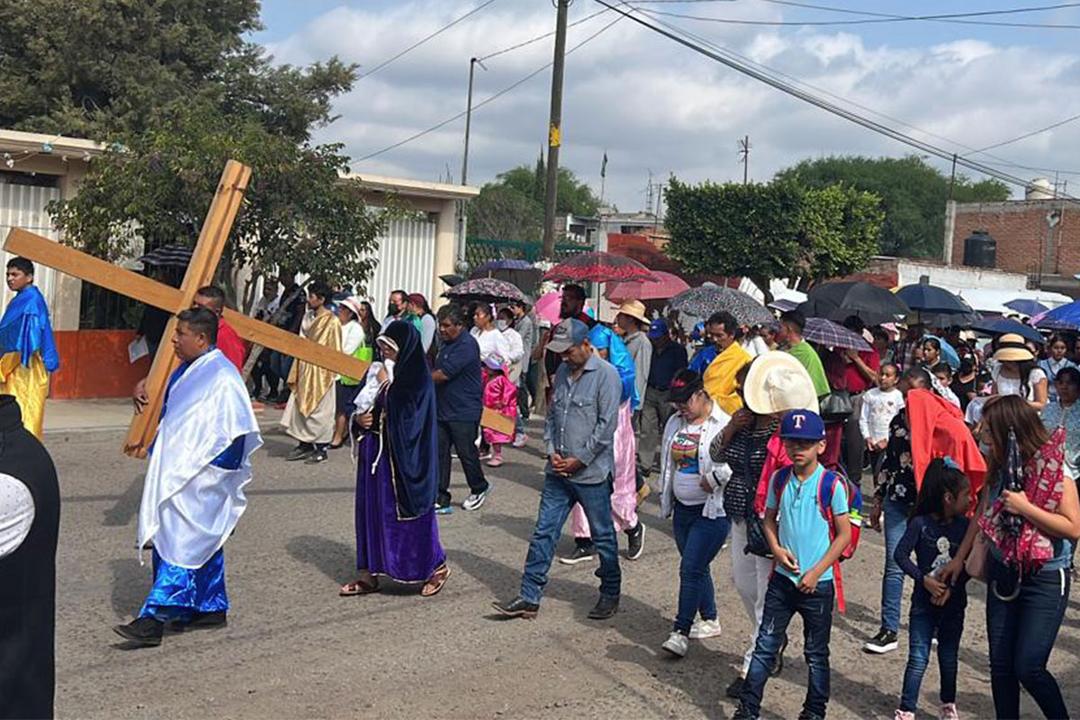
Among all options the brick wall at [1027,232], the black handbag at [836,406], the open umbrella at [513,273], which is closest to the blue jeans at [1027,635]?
the black handbag at [836,406]

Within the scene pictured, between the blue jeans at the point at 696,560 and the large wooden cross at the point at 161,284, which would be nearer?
the blue jeans at the point at 696,560

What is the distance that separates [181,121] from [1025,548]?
512 inches

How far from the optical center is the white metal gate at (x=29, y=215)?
52.7 feet

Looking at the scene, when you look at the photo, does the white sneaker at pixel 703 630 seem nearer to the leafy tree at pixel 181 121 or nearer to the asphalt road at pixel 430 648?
the asphalt road at pixel 430 648

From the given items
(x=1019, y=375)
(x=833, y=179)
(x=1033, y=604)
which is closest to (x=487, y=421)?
(x=1019, y=375)

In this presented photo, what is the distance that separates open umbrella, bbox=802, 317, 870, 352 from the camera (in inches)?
434

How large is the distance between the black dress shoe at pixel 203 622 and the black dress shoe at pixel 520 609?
1565mm

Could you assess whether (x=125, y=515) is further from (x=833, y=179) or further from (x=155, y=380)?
(x=833, y=179)

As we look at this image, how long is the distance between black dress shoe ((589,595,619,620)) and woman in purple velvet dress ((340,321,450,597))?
41.9 inches

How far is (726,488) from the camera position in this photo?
629 cm

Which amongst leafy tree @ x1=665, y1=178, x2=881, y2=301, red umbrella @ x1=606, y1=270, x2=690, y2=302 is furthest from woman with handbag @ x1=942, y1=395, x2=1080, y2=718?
leafy tree @ x1=665, y1=178, x2=881, y2=301

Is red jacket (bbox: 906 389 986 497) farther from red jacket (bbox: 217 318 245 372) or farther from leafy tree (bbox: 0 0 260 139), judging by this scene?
leafy tree (bbox: 0 0 260 139)

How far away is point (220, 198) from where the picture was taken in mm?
7832

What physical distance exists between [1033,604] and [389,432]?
3.91m
